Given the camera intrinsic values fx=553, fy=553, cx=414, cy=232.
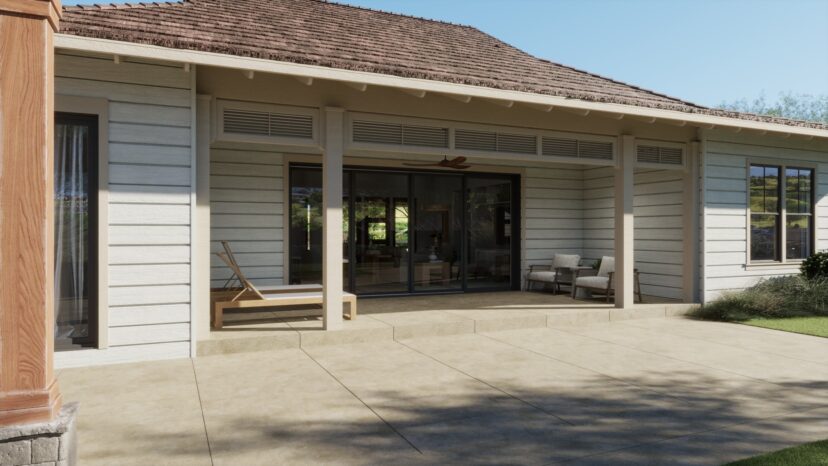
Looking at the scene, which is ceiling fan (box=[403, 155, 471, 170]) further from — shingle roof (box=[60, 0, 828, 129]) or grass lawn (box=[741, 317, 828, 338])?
grass lawn (box=[741, 317, 828, 338])

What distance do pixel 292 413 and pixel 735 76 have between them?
5845cm

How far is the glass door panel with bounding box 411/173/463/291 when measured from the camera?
33.7ft

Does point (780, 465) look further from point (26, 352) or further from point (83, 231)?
point (83, 231)

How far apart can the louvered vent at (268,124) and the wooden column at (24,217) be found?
349cm

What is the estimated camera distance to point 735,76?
168 feet

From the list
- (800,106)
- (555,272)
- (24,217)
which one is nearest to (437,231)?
(555,272)

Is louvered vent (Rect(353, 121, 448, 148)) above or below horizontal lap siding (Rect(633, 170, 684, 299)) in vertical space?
above

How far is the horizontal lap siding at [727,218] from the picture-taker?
8945 millimetres

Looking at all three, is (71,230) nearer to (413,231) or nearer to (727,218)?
(413,231)

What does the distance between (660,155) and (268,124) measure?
19.7 feet

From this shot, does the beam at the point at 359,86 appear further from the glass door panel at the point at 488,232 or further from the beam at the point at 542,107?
the glass door panel at the point at 488,232

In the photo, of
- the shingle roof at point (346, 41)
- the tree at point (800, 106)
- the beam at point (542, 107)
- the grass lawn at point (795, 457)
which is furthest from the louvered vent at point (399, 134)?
the tree at point (800, 106)

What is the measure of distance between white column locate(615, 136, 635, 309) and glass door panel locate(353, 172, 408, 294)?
3.69 meters

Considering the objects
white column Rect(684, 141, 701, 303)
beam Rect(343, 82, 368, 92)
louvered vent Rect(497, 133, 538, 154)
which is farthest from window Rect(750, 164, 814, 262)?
beam Rect(343, 82, 368, 92)
